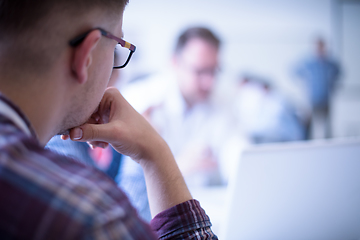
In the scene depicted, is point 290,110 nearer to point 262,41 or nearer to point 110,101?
point 262,41

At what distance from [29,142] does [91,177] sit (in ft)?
0.31

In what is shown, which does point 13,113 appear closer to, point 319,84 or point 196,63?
point 196,63

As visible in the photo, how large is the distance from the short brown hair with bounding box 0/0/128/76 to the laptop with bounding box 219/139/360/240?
0.56 metres

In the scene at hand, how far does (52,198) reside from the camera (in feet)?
1.10

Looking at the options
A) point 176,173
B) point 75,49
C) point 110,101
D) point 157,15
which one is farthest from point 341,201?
point 157,15

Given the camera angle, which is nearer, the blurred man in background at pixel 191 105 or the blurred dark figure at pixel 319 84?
the blurred man in background at pixel 191 105

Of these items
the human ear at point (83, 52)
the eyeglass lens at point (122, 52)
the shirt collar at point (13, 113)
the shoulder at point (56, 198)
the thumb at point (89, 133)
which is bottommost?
the shoulder at point (56, 198)

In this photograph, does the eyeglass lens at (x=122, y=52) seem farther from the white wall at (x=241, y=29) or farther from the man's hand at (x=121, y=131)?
the white wall at (x=241, y=29)

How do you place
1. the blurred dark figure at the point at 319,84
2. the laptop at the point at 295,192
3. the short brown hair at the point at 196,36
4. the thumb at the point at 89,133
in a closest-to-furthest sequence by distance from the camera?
the thumb at the point at 89,133 < the laptop at the point at 295,192 < the short brown hair at the point at 196,36 < the blurred dark figure at the point at 319,84

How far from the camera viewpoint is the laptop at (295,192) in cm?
84

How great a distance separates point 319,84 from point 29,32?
3.65 metres

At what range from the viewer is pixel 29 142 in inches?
15.4

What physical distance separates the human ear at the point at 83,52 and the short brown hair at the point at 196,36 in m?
2.52

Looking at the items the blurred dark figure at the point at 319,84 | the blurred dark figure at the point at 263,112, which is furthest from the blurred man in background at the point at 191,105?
the blurred dark figure at the point at 319,84
